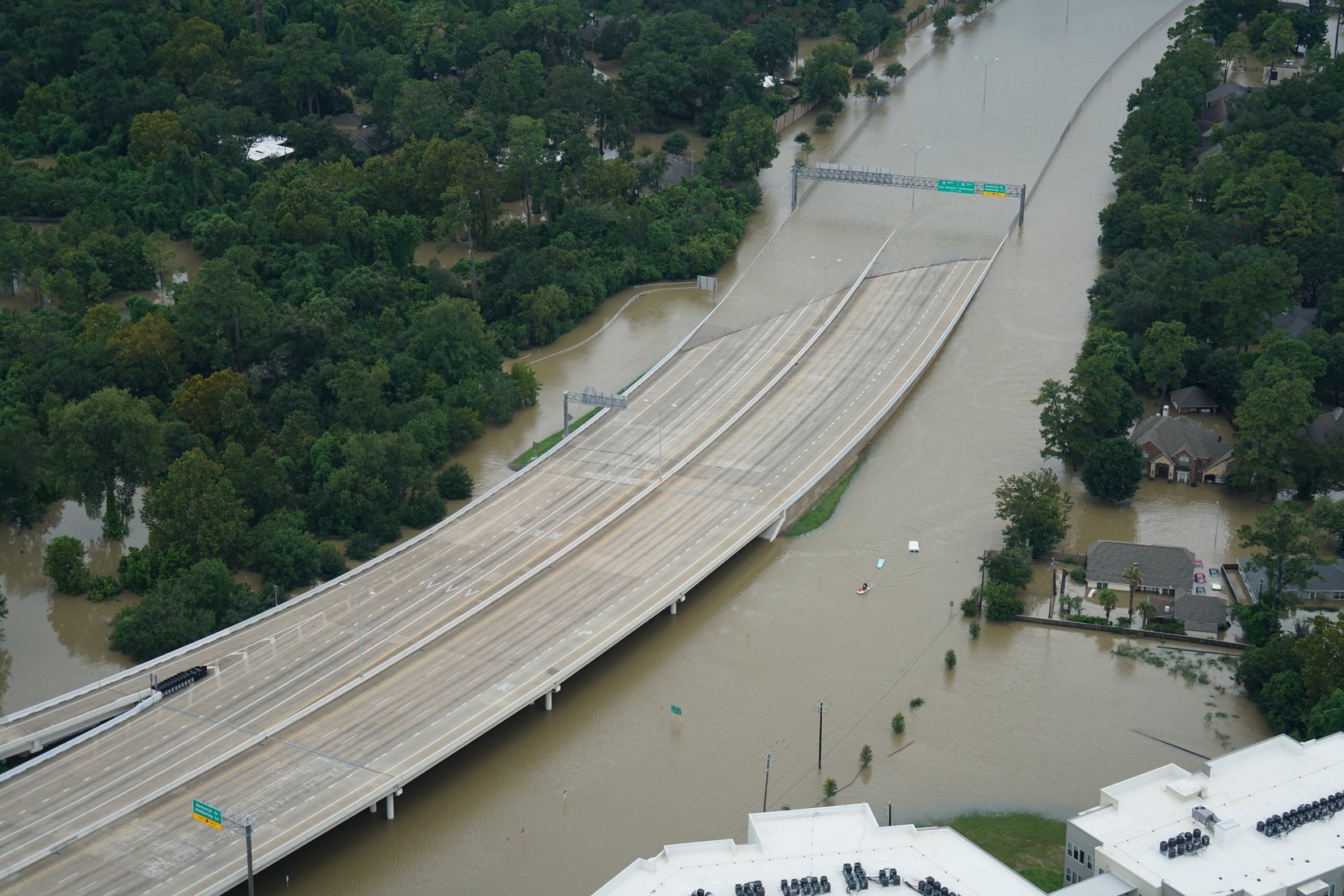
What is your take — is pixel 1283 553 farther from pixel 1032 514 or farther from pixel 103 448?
pixel 103 448

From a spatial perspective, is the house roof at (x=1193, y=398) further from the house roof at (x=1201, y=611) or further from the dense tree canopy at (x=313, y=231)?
the dense tree canopy at (x=313, y=231)

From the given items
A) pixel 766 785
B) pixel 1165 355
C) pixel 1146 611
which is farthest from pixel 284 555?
pixel 1165 355

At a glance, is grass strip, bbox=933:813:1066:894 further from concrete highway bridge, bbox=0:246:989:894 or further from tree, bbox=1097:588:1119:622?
concrete highway bridge, bbox=0:246:989:894

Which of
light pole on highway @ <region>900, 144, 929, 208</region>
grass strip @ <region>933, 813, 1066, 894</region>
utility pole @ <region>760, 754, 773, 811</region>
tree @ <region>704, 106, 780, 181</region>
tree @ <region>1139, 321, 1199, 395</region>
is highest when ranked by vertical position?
tree @ <region>704, 106, 780, 181</region>

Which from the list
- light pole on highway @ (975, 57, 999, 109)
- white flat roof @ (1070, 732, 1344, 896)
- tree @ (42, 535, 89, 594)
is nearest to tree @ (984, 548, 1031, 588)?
white flat roof @ (1070, 732, 1344, 896)

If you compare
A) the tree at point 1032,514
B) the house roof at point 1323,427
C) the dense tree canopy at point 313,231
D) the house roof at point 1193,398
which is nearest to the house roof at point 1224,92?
the dense tree canopy at point 313,231

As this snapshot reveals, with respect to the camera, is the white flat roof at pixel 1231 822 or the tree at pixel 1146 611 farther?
the tree at pixel 1146 611
